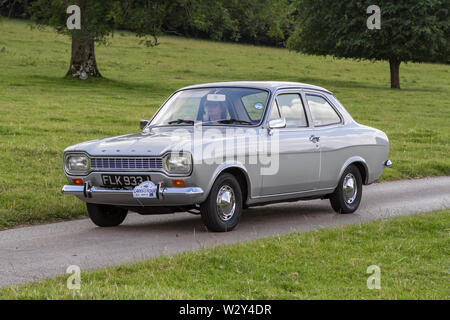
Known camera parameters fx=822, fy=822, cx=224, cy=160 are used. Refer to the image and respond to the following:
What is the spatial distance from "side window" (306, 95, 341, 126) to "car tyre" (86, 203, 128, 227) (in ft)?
9.10

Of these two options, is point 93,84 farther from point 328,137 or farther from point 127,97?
point 328,137

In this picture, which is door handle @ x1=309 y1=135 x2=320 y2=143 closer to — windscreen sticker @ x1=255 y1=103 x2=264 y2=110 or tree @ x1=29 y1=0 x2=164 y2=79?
windscreen sticker @ x1=255 y1=103 x2=264 y2=110

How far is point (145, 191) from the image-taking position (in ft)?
28.4

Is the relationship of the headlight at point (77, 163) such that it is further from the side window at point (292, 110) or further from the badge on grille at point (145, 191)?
the side window at point (292, 110)

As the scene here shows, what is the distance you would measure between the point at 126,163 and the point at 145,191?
43cm

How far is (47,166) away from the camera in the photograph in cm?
1373

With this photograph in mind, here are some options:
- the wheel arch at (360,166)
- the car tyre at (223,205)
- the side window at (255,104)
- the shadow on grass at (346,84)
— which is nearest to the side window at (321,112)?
the wheel arch at (360,166)

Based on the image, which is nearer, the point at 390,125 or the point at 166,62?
the point at 390,125

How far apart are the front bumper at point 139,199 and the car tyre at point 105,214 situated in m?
0.49

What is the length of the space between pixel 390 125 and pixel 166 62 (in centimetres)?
2862

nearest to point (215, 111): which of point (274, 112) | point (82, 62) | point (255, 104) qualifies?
point (255, 104)

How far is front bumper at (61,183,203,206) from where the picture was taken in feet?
28.3

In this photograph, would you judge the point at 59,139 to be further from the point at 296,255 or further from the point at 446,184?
the point at 296,255

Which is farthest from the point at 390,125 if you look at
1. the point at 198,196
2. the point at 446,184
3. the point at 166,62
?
the point at 166,62
